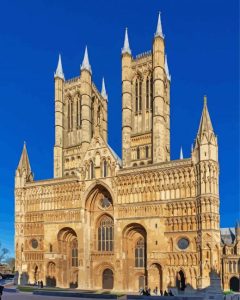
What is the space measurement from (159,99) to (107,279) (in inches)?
1245

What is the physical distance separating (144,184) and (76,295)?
697 inches

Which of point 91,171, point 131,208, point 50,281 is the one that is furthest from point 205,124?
point 50,281

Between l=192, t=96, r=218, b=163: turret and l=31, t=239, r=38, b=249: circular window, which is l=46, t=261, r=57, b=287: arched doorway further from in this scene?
l=192, t=96, r=218, b=163: turret

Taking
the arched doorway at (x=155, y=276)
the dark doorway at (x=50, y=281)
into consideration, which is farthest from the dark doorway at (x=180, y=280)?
the dark doorway at (x=50, y=281)

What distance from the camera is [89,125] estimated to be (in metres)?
81.4

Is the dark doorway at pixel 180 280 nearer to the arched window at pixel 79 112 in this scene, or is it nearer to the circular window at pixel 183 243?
the circular window at pixel 183 243

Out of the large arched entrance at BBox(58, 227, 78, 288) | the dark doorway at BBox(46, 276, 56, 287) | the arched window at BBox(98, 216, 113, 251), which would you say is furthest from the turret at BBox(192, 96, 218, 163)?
the dark doorway at BBox(46, 276, 56, 287)

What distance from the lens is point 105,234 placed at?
5909 cm

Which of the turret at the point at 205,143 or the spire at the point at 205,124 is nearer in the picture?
the turret at the point at 205,143

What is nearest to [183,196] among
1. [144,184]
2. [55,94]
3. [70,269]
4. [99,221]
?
[144,184]

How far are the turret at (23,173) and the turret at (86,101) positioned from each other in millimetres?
12882

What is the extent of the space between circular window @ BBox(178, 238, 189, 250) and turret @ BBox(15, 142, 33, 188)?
29241 mm

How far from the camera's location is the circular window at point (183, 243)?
165 ft

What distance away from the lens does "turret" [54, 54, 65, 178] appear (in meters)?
81.4
